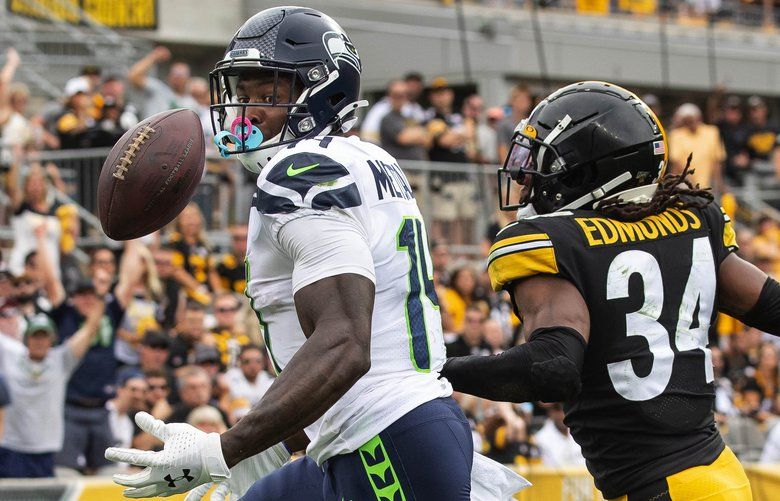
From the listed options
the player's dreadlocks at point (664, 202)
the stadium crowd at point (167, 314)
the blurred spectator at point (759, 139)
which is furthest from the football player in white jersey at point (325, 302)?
the blurred spectator at point (759, 139)

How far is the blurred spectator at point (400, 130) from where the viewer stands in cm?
1180

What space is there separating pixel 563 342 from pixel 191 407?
15.7 ft

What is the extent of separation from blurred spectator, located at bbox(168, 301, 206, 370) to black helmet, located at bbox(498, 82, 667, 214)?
5.22 meters

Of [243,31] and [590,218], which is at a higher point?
[243,31]

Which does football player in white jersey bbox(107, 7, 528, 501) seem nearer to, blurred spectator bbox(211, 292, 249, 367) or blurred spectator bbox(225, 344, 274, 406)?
blurred spectator bbox(225, 344, 274, 406)

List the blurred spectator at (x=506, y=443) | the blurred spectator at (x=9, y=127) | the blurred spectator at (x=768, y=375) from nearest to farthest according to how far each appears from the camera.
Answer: the blurred spectator at (x=506, y=443) < the blurred spectator at (x=9, y=127) < the blurred spectator at (x=768, y=375)

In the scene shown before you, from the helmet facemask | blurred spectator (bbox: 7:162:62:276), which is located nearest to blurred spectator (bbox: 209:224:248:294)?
blurred spectator (bbox: 7:162:62:276)

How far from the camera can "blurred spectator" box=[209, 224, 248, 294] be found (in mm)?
10227

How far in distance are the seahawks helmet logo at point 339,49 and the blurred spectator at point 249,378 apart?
499 centimetres

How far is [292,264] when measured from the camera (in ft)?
11.4

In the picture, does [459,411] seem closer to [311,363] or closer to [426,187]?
[311,363]

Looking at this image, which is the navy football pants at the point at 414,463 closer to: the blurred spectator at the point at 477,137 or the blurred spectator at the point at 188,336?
the blurred spectator at the point at 188,336

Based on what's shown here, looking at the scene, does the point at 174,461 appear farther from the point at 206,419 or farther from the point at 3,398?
the point at 3,398

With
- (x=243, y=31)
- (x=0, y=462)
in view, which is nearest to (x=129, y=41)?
(x=0, y=462)
